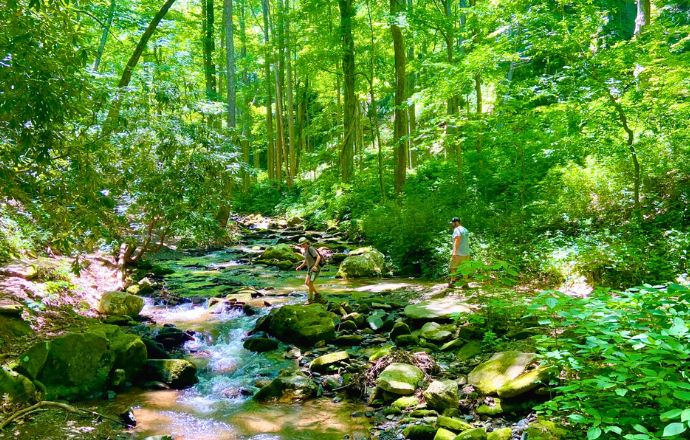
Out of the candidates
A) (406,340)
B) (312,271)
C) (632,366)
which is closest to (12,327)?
Result: (312,271)

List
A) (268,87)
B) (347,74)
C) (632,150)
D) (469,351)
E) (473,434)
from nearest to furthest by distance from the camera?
(473,434)
(469,351)
(632,150)
(347,74)
(268,87)

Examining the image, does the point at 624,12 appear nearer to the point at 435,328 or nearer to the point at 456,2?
the point at 456,2

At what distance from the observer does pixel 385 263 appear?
13578 millimetres

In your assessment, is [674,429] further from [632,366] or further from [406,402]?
[406,402]

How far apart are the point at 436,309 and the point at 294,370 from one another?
2.94 m

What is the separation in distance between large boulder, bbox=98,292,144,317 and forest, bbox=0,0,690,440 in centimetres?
3

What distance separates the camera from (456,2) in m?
21.0

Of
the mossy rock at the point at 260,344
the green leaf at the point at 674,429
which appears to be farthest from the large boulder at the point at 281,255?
the green leaf at the point at 674,429

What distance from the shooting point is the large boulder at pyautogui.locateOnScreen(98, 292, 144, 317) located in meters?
8.78

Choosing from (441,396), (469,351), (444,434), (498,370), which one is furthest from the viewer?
(469,351)

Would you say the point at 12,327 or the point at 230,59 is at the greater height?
the point at 230,59

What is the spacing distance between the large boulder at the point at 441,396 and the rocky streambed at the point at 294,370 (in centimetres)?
2

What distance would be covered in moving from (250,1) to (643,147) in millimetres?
30613

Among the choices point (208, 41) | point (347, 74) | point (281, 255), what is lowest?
point (281, 255)
